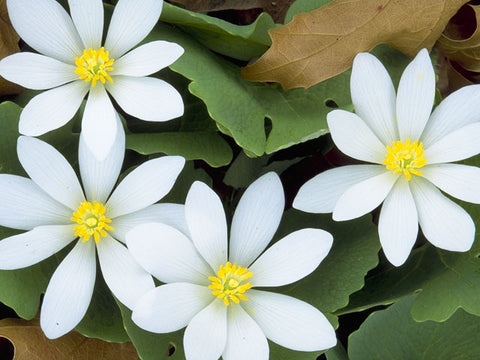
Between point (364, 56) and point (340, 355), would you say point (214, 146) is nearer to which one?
point (364, 56)

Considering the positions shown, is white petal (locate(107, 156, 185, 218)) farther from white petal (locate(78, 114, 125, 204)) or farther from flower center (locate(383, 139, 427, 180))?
flower center (locate(383, 139, 427, 180))

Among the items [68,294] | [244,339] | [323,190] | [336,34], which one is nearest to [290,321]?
[244,339]

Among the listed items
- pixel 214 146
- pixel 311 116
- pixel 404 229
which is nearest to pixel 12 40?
pixel 214 146

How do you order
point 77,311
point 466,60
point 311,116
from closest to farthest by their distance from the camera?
point 77,311, point 311,116, point 466,60

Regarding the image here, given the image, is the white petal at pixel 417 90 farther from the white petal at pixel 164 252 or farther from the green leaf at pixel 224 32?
the white petal at pixel 164 252

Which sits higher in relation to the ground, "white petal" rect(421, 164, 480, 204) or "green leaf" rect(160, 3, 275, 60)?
"green leaf" rect(160, 3, 275, 60)

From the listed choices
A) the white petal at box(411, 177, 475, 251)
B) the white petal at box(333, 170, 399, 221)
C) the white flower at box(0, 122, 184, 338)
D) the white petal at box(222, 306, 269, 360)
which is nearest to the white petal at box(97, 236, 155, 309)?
the white flower at box(0, 122, 184, 338)
